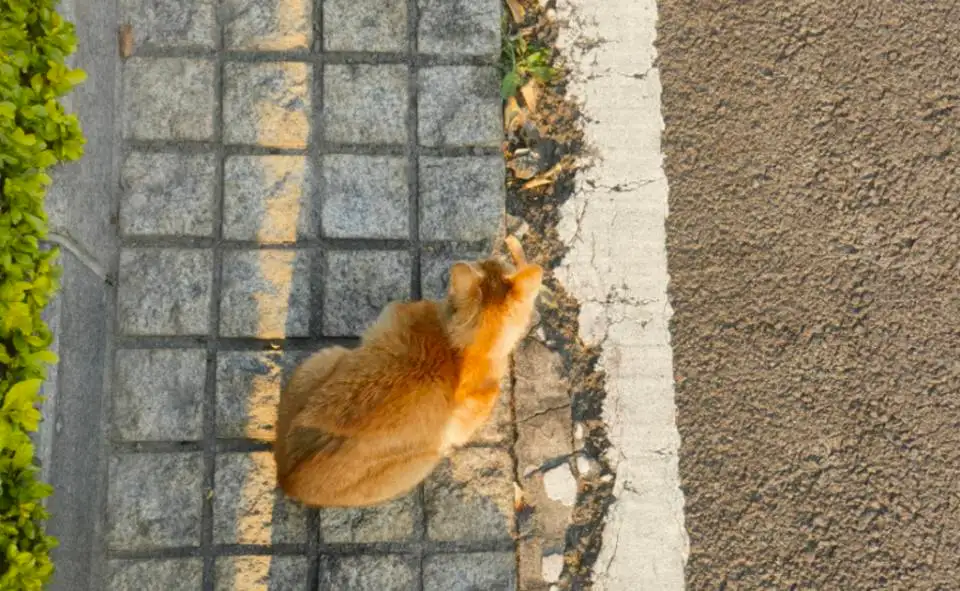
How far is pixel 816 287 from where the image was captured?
3.73 meters

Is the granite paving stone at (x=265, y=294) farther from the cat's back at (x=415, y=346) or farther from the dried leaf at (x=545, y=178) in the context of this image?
the dried leaf at (x=545, y=178)

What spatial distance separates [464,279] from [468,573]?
1265 mm

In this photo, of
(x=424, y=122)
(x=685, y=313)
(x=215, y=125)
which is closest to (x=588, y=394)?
(x=685, y=313)

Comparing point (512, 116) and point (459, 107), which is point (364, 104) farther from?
point (512, 116)

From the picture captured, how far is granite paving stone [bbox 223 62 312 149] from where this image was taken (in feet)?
12.0

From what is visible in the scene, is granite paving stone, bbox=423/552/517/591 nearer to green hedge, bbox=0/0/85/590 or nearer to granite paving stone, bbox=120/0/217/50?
green hedge, bbox=0/0/85/590

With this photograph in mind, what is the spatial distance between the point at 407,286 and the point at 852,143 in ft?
6.92

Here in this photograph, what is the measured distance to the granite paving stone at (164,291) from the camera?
3492mm

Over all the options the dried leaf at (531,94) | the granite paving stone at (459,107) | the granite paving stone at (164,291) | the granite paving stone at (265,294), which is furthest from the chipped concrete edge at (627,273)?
the granite paving stone at (164,291)

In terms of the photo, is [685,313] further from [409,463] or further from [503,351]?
[409,463]

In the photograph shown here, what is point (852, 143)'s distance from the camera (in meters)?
3.86

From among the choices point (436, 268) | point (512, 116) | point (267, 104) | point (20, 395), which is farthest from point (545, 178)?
point (20, 395)

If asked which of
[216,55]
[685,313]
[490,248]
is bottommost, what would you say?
[685,313]

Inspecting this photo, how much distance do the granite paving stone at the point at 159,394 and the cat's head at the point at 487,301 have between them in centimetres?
116
